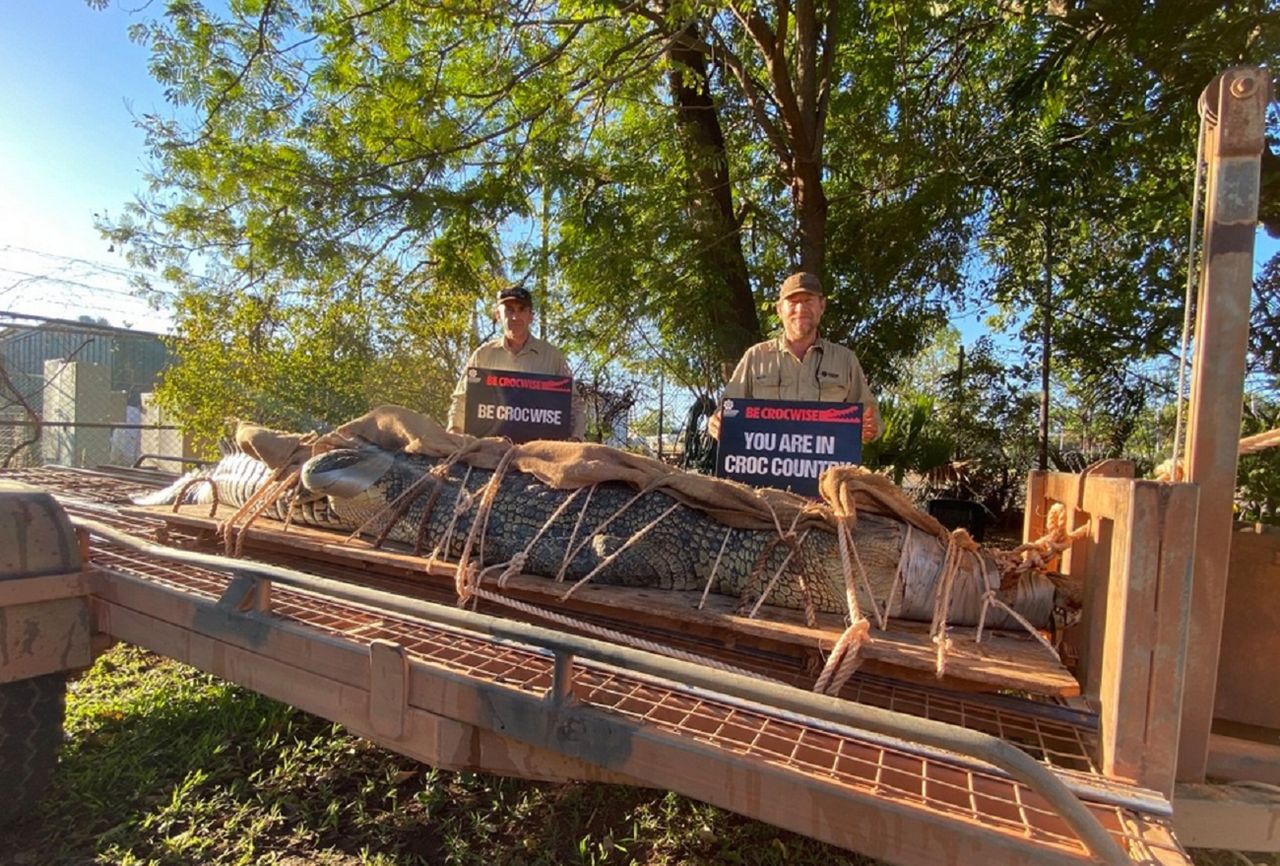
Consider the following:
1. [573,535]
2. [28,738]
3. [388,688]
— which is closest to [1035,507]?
[573,535]

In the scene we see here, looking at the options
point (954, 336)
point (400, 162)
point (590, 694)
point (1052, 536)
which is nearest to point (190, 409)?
point (400, 162)

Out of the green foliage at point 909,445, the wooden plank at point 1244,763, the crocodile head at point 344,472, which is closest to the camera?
the wooden plank at point 1244,763

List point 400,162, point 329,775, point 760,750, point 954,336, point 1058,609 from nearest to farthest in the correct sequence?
point 760,750 → point 1058,609 → point 329,775 → point 400,162 → point 954,336

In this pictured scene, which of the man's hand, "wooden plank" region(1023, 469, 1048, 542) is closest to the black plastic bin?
the man's hand

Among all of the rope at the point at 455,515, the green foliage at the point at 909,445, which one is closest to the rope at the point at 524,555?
the rope at the point at 455,515

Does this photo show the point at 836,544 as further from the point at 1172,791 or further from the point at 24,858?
the point at 24,858

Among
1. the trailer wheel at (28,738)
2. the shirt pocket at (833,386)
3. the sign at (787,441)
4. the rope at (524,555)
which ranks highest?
the shirt pocket at (833,386)

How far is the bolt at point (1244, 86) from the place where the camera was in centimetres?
152

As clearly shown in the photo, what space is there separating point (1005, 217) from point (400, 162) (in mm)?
5761

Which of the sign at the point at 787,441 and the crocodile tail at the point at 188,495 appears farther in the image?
the crocodile tail at the point at 188,495

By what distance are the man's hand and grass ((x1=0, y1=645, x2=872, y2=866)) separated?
6.25 ft

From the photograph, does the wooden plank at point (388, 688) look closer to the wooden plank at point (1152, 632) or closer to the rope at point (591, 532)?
the rope at point (591, 532)

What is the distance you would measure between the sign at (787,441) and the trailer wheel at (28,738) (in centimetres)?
281

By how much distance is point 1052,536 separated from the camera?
2.21 meters
